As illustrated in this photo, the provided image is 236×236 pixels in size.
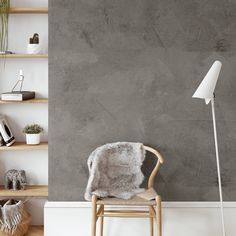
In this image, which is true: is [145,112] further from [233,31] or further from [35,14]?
[35,14]

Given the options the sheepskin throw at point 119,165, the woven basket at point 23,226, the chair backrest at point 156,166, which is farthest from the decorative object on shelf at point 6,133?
the chair backrest at point 156,166

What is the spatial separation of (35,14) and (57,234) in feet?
6.24

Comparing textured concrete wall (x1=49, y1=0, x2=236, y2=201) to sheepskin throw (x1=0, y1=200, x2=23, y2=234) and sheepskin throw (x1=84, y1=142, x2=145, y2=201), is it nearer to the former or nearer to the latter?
sheepskin throw (x1=84, y1=142, x2=145, y2=201)

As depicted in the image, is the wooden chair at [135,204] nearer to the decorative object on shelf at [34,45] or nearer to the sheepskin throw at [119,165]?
the sheepskin throw at [119,165]

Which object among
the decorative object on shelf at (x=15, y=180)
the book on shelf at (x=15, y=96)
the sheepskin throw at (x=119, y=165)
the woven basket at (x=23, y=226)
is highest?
the book on shelf at (x=15, y=96)

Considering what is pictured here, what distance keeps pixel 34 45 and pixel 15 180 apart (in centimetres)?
117

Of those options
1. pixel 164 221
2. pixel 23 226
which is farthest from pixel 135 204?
pixel 23 226

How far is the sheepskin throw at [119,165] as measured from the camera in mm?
3220

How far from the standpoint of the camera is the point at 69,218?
134 inches

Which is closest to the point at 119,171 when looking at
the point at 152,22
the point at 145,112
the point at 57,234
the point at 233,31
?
the point at 145,112

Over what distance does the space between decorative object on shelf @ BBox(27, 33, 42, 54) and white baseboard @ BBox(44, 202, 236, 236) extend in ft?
4.25

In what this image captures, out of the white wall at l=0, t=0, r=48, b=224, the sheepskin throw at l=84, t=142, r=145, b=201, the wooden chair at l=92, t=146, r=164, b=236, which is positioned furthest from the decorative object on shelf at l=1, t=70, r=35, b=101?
the wooden chair at l=92, t=146, r=164, b=236

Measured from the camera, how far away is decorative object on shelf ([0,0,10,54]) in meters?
3.53

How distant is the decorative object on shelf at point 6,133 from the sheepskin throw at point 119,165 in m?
0.78
